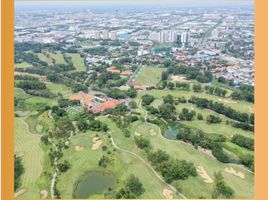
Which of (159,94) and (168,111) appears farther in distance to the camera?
(159,94)

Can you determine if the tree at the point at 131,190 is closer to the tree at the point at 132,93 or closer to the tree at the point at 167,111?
the tree at the point at 167,111

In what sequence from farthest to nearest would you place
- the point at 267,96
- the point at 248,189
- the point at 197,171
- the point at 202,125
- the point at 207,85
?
the point at 207,85
the point at 202,125
the point at 197,171
the point at 248,189
the point at 267,96

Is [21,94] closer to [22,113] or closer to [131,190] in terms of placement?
[22,113]

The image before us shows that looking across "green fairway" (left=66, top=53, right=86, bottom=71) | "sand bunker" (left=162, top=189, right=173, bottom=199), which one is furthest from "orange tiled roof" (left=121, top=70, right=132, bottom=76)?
"sand bunker" (left=162, top=189, right=173, bottom=199)

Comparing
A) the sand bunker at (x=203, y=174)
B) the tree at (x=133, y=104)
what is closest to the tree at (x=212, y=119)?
the tree at (x=133, y=104)

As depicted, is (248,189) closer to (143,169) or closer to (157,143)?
(143,169)

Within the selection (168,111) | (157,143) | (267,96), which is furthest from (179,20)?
(267,96)

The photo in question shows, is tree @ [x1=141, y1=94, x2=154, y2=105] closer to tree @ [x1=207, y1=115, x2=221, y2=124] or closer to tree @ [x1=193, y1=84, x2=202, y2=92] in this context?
tree @ [x1=193, y1=84, x2=202, y2=92]
